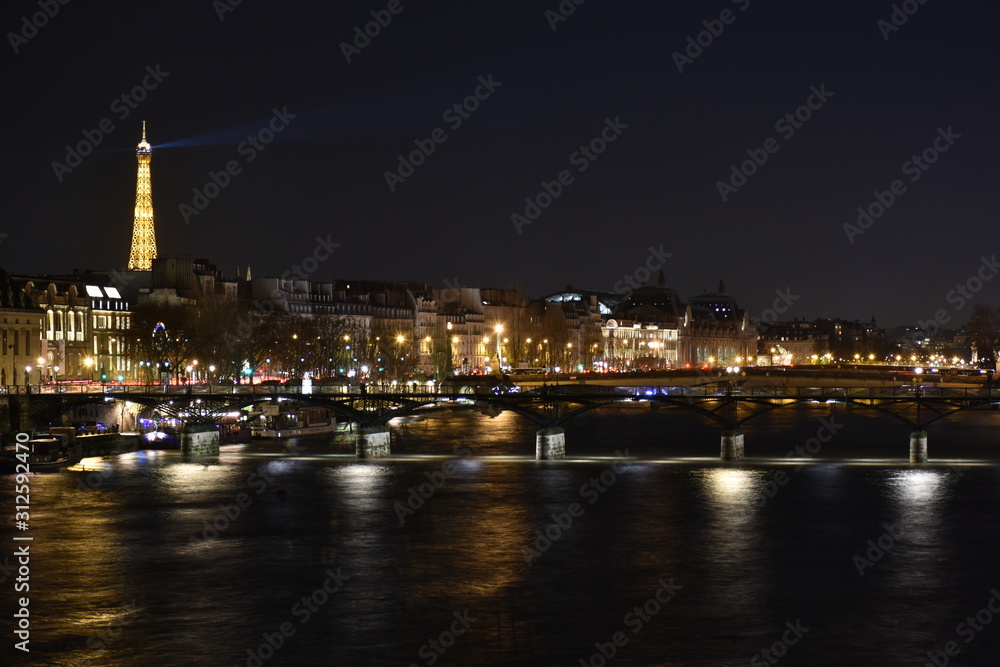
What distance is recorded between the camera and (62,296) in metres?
105

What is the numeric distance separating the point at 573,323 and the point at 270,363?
73.0 metres

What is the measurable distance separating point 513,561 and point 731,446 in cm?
2540

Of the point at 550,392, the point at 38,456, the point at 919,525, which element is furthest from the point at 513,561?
the point at 38,456

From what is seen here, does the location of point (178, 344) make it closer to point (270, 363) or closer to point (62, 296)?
point (62, 296)

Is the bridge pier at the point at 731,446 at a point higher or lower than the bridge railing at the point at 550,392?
lower

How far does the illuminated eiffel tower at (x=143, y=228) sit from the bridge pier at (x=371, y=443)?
2307 inches

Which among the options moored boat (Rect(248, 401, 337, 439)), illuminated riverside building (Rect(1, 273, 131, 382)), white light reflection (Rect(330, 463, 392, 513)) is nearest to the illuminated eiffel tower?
illuminated riverside building (Rect(1, 273, 131, 382))

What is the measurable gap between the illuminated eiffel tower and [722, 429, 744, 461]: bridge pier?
69.3 metres

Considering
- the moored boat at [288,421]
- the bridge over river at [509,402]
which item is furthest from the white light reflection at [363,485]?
the moored boat at [288,421]

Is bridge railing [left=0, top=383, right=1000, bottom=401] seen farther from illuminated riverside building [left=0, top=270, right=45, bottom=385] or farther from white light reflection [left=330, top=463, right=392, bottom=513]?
illuminated riverside building [left=0, top=270, right=45, bottom=385]

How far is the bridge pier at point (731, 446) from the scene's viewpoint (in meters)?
65.9

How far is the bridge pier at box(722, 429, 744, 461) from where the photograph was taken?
65.9 metres

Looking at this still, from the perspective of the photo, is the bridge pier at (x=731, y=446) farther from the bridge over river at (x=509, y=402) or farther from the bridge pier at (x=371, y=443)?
the bridge pier at (x=371, y=443)

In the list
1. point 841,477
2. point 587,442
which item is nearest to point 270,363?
point 587,442
